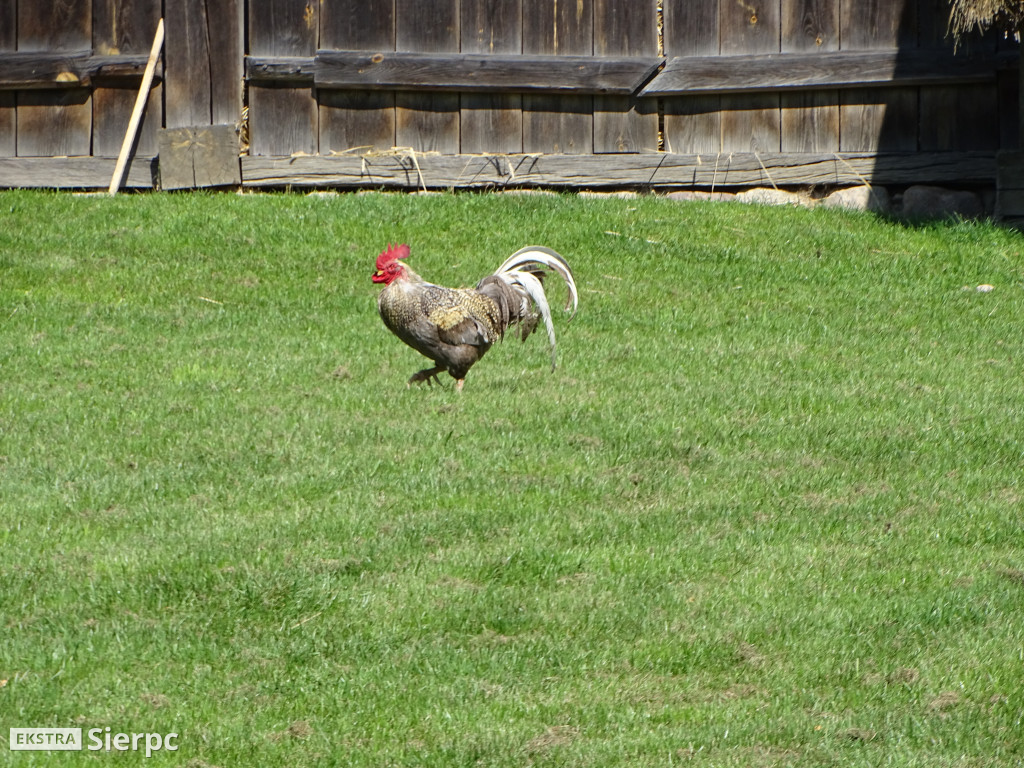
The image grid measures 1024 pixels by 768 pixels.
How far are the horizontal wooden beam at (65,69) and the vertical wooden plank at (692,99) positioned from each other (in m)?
5.86

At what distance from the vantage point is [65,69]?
13.5 m

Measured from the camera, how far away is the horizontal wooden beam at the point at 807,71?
44.3 feet

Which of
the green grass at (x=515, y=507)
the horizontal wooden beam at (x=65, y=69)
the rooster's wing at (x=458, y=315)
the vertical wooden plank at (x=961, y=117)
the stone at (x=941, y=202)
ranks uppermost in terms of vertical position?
the horizontal wooden beam at (x=65, y=69)

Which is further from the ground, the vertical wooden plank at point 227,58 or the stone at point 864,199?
the vertical wooden plank at point 227,58

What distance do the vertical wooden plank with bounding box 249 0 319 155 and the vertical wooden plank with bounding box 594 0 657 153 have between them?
325 cm

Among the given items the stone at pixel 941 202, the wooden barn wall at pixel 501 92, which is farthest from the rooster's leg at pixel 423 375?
the stone at pixel 941 202

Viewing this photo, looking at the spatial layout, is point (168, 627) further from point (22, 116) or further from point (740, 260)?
point (22, 116)

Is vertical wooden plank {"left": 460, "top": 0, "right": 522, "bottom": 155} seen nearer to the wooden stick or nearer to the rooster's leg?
the wooden stick

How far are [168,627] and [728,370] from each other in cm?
523

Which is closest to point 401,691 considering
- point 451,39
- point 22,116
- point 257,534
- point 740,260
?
point 257,534

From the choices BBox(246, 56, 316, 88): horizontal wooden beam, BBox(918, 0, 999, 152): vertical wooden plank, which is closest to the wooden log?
BBox(246, 56, 316, 88): horizontal wooden beam

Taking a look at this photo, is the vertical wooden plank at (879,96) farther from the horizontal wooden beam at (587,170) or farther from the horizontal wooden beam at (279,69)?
the horizontal wooden beam at (279,69)

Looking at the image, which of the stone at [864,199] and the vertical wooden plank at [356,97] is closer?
the vertical wooden plank at [356,97]

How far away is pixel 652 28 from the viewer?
45.9 feet
